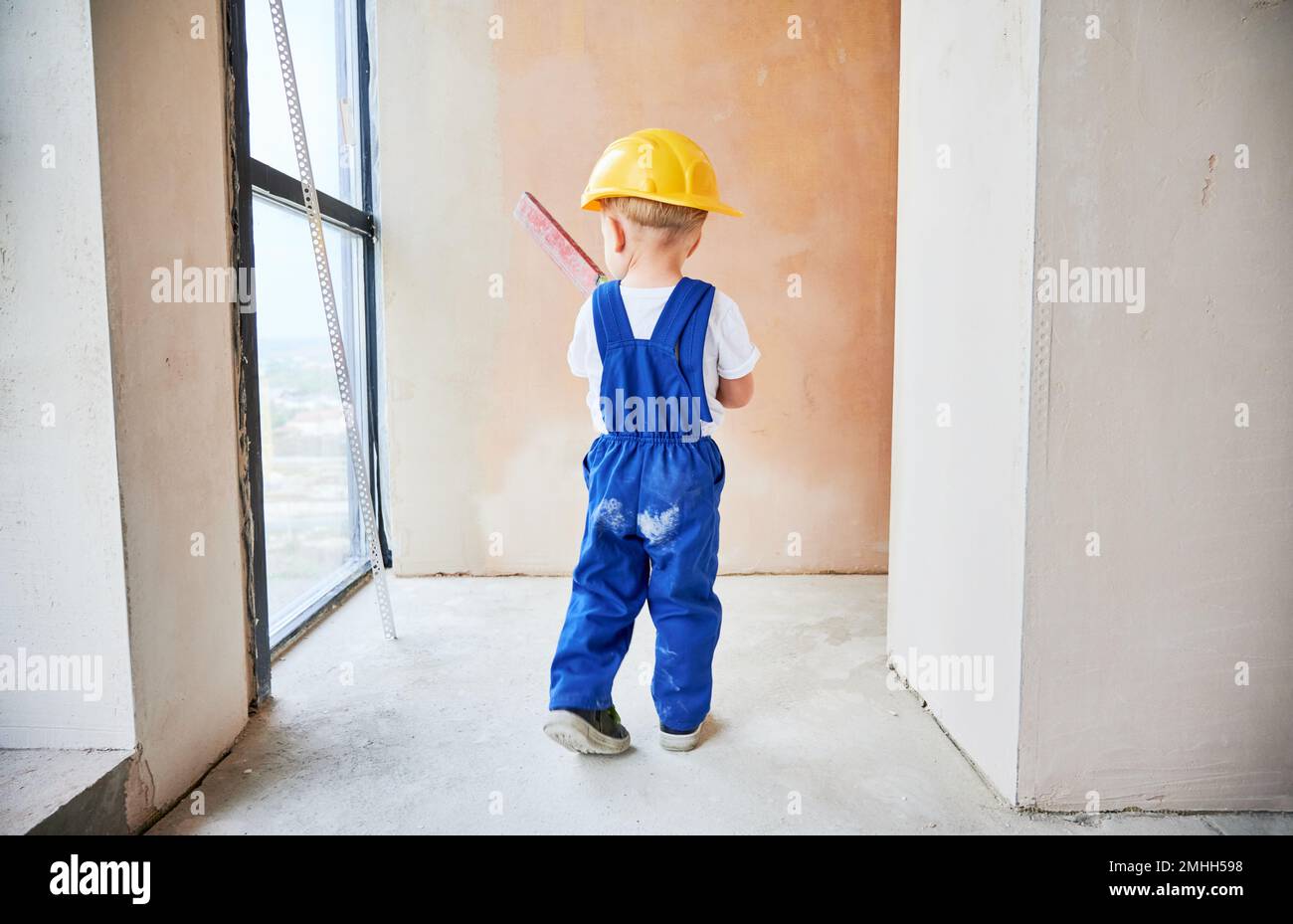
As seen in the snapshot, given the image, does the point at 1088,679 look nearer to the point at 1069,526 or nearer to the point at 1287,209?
the point at 1069,526

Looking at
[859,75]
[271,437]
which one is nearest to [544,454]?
[271,437]

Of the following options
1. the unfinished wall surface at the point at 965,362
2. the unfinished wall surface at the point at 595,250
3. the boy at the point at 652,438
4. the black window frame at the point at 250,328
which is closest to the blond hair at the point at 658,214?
the boy at the point at 652,438

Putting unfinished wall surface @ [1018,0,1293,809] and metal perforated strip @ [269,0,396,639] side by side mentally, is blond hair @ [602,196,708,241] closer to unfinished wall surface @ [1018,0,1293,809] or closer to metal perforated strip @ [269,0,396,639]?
unfinished wall surface @ [1018,0,1293,809]

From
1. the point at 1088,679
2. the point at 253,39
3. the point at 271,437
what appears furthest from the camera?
the point at 271,437

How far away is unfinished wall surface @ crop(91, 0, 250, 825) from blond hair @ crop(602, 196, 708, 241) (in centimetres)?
81

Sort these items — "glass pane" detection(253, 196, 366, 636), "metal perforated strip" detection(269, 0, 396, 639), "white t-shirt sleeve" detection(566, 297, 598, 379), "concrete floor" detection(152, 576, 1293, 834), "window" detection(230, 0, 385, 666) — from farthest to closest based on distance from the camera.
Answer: "glass pane" detection(253, 196, 366, 636) < "window" detection(230, 0, 385, 666) < "metal perforated strip" detection(269, 0, 396, 639) < "white t-shirt sleeve" detection(566, 297, 598, 379) < "concrete floor" detection(152, 576, 1293, 834)

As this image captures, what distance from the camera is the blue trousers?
1.67 m

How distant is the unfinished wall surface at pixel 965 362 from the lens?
150cm

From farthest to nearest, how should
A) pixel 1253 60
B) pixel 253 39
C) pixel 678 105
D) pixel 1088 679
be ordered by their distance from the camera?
1. pixel 678 105
2. pixel 253 39
3. pixel 1088 679
4. pixel 1253 60

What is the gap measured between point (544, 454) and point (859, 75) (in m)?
1.74

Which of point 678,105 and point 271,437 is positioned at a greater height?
point 678,105

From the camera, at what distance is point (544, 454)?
3.08m

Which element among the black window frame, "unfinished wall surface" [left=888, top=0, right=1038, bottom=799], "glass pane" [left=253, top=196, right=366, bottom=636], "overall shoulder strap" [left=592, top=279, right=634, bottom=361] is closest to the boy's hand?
"overall shoulder strap" [left=592, top=279, right=634, bottom=361]
